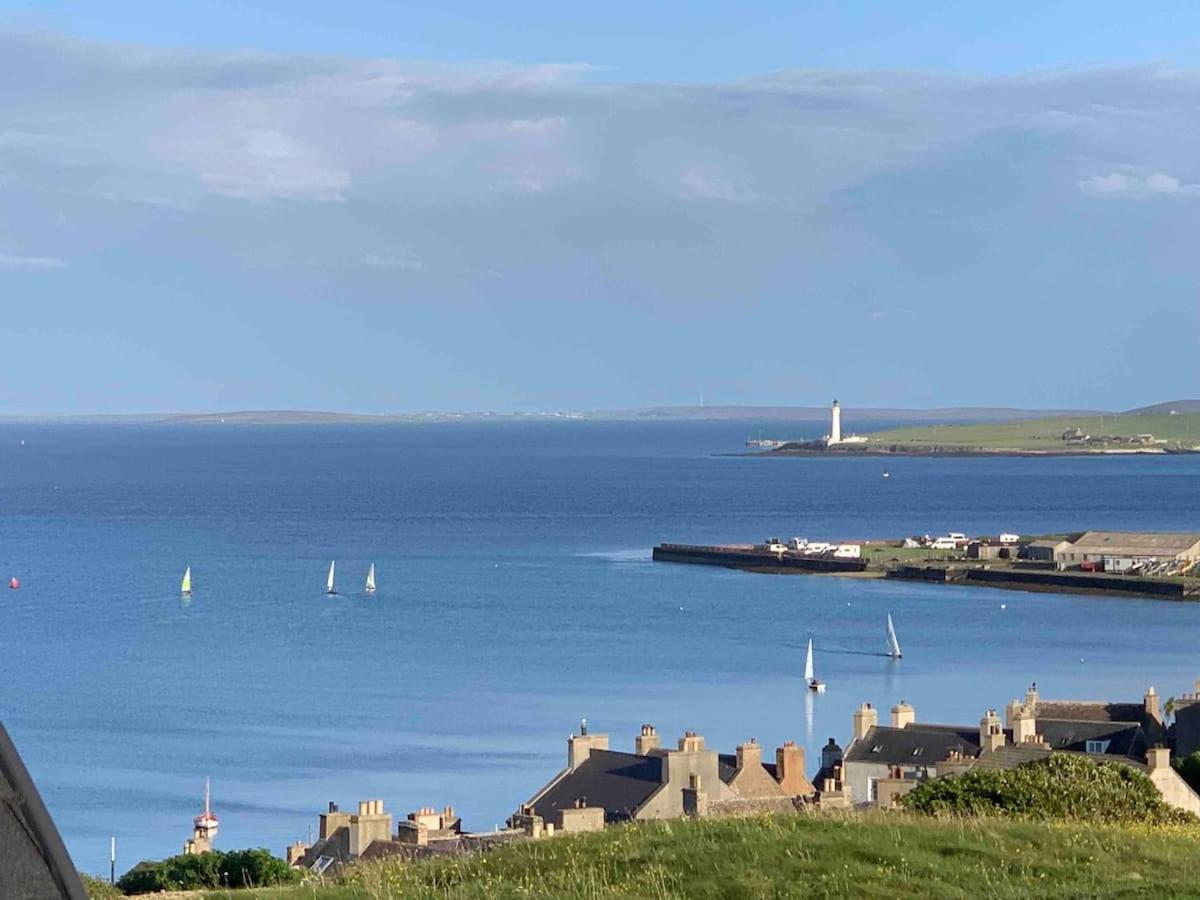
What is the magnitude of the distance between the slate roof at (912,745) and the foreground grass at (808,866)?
22.9 metres

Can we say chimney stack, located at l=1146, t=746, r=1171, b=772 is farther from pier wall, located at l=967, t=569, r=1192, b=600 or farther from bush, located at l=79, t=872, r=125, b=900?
pier wall, located at l=967, t=569, r=1192, b=600

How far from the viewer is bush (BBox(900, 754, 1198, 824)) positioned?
17688mm

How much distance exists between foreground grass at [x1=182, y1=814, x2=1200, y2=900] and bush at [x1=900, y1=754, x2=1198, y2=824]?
138 inches

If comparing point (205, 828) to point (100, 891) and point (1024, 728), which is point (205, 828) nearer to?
point (1024, 728)

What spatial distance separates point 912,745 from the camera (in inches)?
1489

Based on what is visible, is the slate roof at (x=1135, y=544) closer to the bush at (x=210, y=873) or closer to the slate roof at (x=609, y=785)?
the slate roof at (x=609, y=785)

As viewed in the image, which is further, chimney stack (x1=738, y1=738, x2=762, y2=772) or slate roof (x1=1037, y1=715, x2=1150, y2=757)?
slate roof (x1=1037, y1=715, x2=1150, y2=757)

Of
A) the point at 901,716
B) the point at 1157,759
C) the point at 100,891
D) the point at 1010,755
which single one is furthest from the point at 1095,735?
the point at 100,891

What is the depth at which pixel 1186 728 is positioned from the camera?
36.6m

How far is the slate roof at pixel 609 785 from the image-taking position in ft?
103

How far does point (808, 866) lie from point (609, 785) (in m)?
21.3

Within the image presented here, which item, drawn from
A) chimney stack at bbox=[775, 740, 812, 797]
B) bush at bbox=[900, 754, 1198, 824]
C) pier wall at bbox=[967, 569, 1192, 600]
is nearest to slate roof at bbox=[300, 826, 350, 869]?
chimney stack at bbox=[775, 740, 812, 797]

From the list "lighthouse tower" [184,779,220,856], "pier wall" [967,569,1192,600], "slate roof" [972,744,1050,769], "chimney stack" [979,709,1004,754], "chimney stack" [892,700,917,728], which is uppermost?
"pier wall" [967,569,1192,600]

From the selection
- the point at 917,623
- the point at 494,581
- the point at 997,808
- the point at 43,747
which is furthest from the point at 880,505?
the point at 997,808
